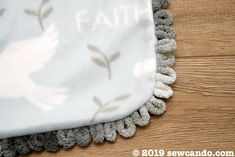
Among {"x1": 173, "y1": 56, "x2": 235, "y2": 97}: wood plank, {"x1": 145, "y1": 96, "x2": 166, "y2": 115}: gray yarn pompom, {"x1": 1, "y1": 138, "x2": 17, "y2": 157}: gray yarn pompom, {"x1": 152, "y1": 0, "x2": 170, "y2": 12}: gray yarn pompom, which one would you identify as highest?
{"x1": 152, "y1": 0, "x2": 170, "y2": 12}: gray yarn pompom

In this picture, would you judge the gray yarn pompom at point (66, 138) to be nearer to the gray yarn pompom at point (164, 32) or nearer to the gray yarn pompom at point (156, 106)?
the gray yarn pompom at point (156, 106)

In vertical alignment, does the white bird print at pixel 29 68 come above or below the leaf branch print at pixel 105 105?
above

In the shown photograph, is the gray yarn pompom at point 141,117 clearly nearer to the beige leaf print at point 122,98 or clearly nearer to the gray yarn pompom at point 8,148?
the beige leaf print at point 122,98

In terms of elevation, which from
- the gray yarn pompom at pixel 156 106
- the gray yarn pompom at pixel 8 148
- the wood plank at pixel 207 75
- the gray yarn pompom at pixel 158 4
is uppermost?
the gray yarn pompom at pixel 158 4

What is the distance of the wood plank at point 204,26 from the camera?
75 cm

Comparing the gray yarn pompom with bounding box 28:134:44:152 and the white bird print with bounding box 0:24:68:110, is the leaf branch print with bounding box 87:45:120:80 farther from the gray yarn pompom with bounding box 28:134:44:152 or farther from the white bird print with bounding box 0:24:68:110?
the gray yarn pompom with bounding box 28:134:44:152

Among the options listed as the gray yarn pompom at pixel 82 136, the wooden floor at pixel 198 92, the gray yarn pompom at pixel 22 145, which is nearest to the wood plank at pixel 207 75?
the wooden floor at pixel 198 92

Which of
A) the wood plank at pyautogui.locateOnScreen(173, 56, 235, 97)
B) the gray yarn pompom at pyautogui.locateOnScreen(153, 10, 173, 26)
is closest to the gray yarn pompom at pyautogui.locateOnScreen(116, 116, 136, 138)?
the wood plank at pyautogui.locateOnScreen(173, 56, 235, 97)

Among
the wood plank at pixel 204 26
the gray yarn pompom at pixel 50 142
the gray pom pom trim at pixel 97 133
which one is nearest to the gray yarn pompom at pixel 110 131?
the gray pom pom trim at pixel 97 133

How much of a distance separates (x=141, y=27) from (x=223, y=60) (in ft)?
0.62

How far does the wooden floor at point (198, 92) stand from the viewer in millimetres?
694

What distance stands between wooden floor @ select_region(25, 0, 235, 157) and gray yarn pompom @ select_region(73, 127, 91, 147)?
15mm

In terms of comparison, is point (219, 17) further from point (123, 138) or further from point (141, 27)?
point (123, 138)

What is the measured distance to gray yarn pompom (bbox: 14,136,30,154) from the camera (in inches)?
27.1
